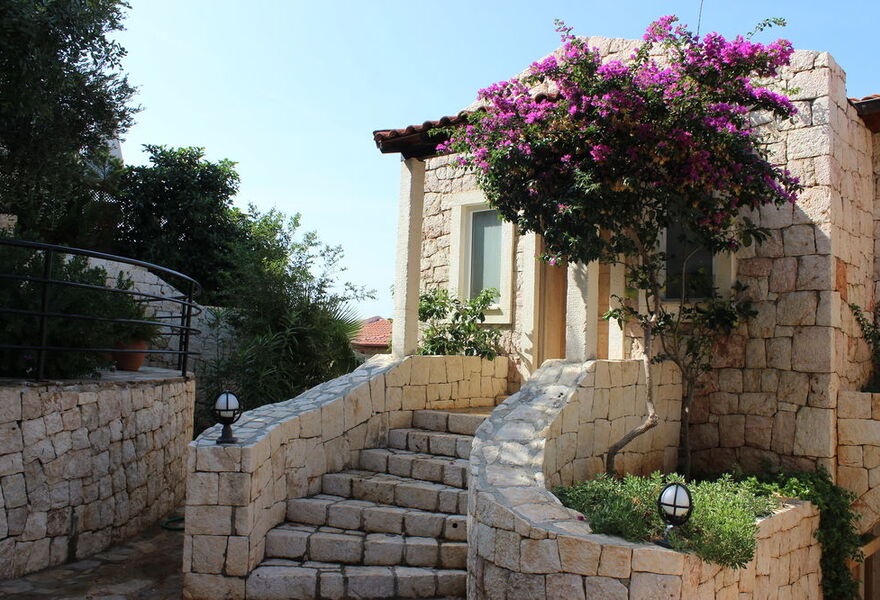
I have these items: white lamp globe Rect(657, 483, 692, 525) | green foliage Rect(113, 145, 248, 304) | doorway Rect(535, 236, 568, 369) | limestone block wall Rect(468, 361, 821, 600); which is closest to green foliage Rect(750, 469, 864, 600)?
limestone block wall Rect(468, 361, 821, 600)

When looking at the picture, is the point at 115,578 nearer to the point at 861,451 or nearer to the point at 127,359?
the point at 127,359

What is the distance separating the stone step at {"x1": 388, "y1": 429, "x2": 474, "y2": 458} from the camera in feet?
22.5

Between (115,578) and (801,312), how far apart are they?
6.89 meters

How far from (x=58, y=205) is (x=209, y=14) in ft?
21.2

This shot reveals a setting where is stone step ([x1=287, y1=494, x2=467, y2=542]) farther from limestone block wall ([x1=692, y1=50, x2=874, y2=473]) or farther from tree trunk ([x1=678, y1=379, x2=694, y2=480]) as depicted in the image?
limestone block wall ([x1=692, y1=50, x2=874, y2=473])

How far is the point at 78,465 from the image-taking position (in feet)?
19.9

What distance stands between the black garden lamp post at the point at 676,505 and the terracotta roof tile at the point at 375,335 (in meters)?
12.5

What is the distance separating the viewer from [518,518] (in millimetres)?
4656

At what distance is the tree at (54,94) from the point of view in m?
7.81

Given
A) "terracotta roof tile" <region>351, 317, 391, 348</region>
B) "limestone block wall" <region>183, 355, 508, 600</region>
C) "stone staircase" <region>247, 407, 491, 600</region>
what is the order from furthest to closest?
"terracotta roof tile" <region>351, 317, 391, 348</region>
"limestone block wall" <region>183, 355, 508, 600</region>
"stone staircase" <region>247, 407, 491, 600</region>

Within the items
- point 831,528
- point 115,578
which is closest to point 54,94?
point 115,578

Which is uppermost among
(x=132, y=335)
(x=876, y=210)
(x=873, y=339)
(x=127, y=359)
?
(x=876, y=210)

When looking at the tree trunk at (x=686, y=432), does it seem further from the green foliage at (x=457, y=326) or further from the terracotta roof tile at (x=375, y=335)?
the terracotta roof tile at (x=375, y=335)

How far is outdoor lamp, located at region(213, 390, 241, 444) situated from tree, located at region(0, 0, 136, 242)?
2949 mm
